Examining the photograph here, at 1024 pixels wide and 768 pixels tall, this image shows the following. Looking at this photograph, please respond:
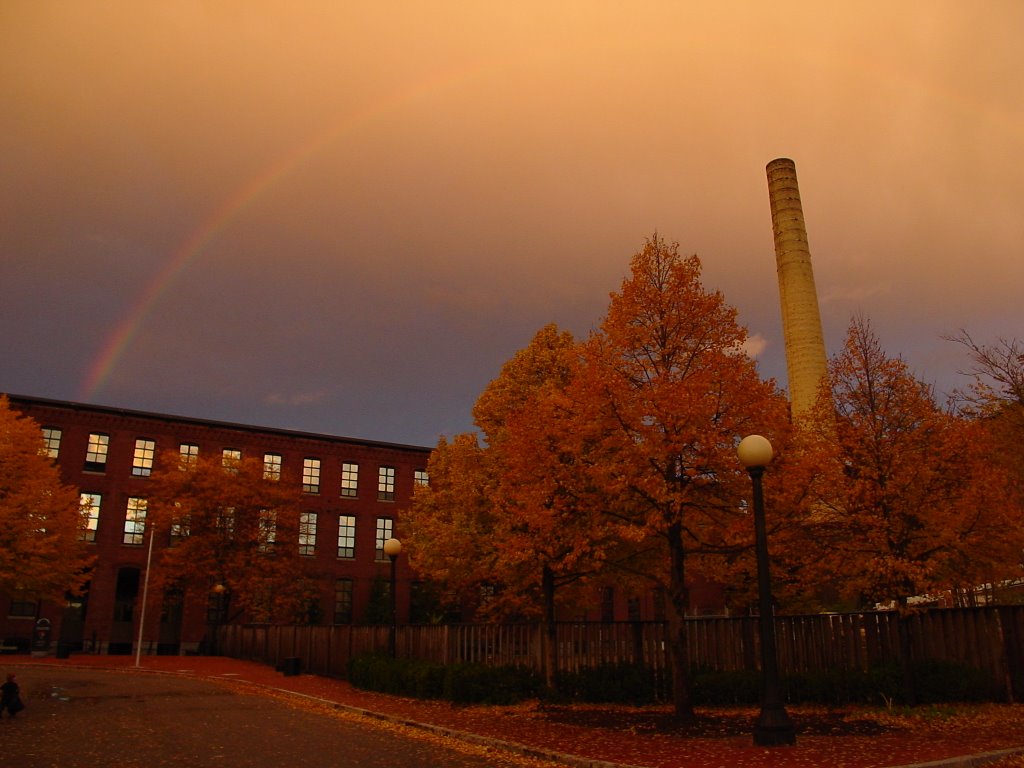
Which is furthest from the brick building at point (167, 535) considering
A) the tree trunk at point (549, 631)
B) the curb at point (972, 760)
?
the curb at point (972, 760)

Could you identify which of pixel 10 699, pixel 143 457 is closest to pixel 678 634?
pixel 10 699

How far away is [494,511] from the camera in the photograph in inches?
835

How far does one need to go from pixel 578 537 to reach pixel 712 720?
428cm

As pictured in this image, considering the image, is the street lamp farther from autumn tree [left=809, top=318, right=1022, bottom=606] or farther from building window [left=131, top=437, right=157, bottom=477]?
building window [left=131, top=437, right=157, bottom=477]

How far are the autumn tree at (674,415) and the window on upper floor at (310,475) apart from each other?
141 ft

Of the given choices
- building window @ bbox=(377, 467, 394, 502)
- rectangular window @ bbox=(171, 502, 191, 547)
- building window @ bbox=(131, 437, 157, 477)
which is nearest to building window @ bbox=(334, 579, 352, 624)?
building window @ bbox=(377, 467, 394, 502)

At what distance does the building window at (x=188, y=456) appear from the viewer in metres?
42.9

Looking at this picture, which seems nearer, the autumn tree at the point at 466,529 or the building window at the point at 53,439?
the autumn tree at the point at 466,529

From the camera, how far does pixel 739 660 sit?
773 inches

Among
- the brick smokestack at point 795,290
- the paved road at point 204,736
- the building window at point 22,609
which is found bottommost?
the paved road at point 204,736

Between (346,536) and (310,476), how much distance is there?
16.5ft

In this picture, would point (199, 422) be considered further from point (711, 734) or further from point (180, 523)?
point (711, 734)

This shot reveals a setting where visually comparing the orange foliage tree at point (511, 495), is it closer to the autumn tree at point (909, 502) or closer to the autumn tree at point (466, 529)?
the autumn tree at point (466, 529)

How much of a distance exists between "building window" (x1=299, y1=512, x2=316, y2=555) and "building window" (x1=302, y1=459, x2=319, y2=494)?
177cm
